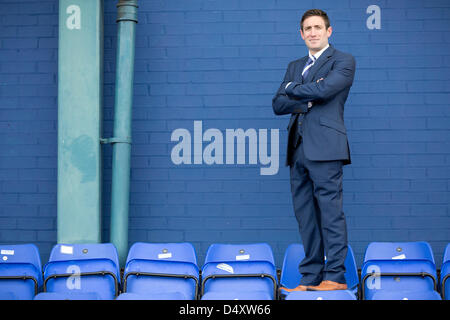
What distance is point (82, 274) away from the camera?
3.74 m

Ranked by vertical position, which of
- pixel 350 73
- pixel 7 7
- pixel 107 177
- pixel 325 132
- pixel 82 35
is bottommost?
pixel 107 177

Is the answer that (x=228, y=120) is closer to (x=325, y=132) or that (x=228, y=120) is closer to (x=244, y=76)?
(x=244, y=76)

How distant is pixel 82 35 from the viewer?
4785 mm

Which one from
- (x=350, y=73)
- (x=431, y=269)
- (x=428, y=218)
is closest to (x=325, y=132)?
(x=350, y=73)

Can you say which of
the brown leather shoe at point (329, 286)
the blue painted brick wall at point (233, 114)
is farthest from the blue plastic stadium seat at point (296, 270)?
the blue painted brick wall at point (233, 114)

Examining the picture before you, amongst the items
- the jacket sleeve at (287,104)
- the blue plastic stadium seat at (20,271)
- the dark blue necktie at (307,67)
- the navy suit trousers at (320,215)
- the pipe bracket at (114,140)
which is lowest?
the blue plastic stadium seat at (20,271)

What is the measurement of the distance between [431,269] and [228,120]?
2.24 metres

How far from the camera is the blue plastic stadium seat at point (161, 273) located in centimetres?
369

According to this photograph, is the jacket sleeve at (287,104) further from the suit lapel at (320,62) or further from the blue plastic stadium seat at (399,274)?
the blue plastic stadium seat at (399,274)

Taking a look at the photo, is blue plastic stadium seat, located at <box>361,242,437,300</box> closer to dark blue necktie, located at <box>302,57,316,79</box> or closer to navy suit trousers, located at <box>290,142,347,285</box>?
navy suit trousers, located at <box>290,142,347,285</box>

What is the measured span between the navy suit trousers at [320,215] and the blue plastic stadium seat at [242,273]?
0.23 metres

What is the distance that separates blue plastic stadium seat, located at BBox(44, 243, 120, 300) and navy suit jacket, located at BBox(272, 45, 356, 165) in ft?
4.72

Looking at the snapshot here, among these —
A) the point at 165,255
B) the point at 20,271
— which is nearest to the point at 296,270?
the point at 165,255
